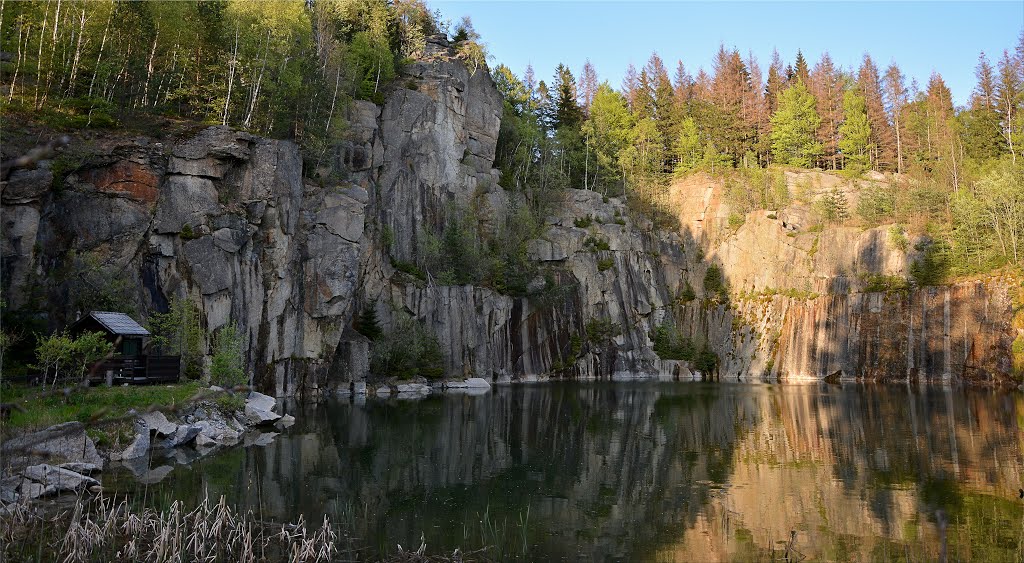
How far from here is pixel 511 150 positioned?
8638cm

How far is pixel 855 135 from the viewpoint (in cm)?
9138

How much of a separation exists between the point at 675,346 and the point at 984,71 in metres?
54.8

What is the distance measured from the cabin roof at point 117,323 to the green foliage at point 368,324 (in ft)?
83.5

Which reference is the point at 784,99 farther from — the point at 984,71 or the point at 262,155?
the point at 262,155

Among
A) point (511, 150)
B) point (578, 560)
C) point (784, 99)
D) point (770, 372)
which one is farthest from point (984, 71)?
point (578, 560)

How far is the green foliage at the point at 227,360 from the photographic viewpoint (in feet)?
124

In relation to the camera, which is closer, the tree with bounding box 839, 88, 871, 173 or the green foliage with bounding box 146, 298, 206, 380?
the green foliage with bounding box 146, 298, 206, 380

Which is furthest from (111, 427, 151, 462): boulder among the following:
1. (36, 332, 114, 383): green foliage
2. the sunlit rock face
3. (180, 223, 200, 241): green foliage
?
the sunlit rock face

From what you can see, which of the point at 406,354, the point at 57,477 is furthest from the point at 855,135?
the point at 57,477

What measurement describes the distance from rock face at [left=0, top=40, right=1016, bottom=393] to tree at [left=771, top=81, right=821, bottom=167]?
16.9 feet

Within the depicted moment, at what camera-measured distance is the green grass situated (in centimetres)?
2044

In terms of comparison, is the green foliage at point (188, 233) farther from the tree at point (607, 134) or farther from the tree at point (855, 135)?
the tree at point (855, 135)

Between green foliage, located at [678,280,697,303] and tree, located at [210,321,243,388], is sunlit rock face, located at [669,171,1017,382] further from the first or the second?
tree, located at [210,321,243,388]

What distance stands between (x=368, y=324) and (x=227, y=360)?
2010 centimetres
